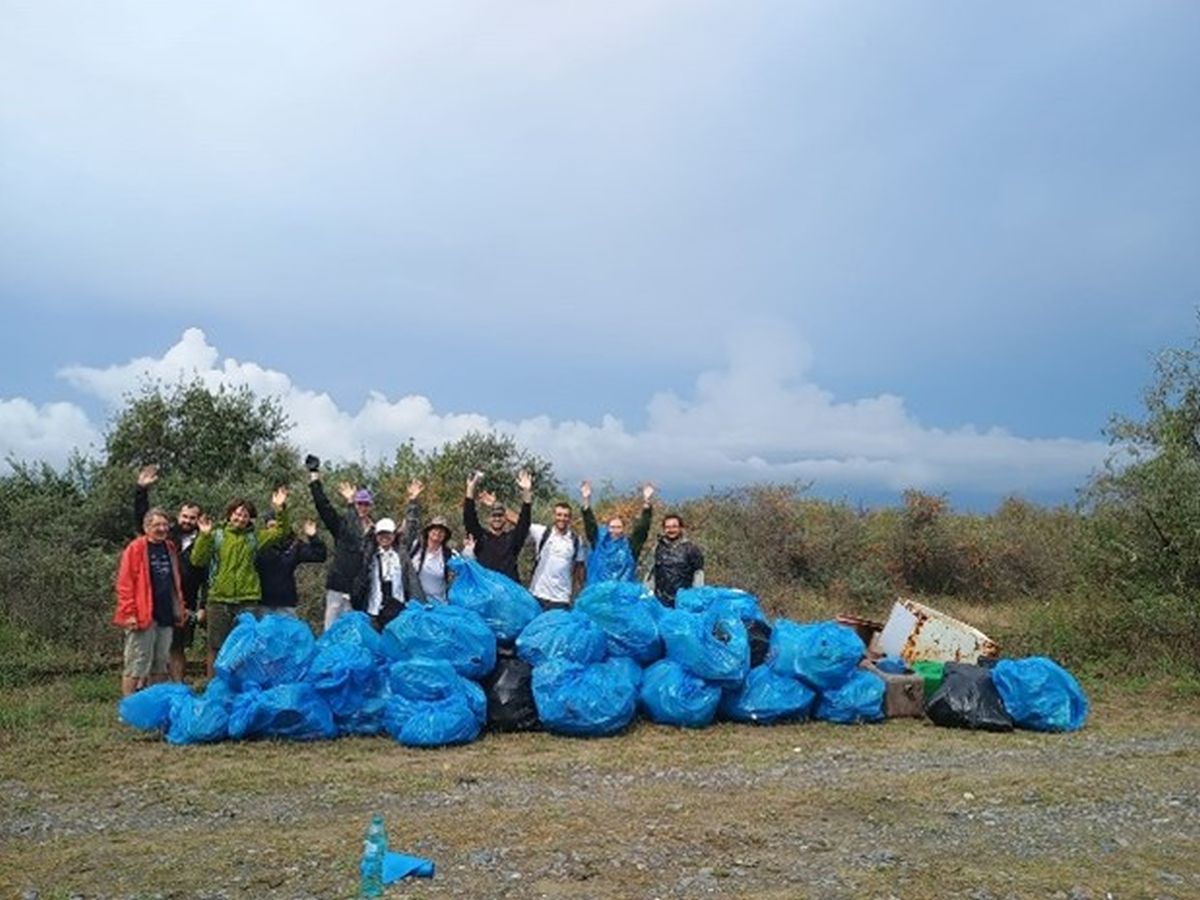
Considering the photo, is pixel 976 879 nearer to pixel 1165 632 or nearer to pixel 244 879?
pixel 244 879

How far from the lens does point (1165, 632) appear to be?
32.2 ft

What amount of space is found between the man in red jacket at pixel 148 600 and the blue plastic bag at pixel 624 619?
→ 2.86 meters

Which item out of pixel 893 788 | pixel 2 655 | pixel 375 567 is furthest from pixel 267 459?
pixel 893 788

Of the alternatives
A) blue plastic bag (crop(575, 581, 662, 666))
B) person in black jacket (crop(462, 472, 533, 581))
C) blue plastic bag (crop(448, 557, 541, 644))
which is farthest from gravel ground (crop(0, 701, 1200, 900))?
person in black jacket (crop(462, 472, 533, 581))

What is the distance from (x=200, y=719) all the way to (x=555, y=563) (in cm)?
287

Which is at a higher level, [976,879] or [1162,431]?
[1162,431]

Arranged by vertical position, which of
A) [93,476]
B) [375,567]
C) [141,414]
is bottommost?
[375,567]

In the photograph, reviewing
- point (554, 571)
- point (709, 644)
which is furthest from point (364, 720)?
point (709, 644)

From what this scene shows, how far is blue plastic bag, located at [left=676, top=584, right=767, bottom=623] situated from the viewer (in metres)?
7.86

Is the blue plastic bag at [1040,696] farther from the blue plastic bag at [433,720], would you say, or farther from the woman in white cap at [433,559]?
the woman in white cap at [433,559]

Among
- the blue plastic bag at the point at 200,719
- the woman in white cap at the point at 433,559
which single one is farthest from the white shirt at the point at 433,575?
the blue plastic bag at the point at 200,719

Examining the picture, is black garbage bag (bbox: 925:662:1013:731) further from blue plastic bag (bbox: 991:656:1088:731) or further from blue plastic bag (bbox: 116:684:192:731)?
blue plastic bag (bbox: 116:684:192:731)

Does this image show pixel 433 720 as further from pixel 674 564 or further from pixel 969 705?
pixel 969 705

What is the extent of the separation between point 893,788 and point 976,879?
145 cm
